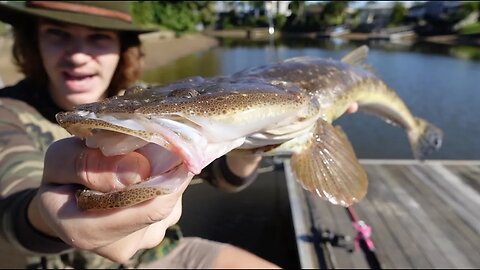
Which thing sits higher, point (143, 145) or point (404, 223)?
point (143, 145)

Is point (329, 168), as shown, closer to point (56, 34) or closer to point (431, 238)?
point (56, 34)

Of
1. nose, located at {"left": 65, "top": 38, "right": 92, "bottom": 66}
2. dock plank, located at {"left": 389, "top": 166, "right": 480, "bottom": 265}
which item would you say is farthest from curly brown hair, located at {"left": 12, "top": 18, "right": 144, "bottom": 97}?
dock plank, located at {"left": 389, "top": 166, "right": 480, "bottom": 265}

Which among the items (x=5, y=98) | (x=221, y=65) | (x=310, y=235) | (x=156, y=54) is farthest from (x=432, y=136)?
(x=156, y=54)

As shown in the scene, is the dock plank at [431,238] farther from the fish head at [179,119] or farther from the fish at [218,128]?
the fish head at [179,119]

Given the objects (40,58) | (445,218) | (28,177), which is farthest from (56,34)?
(445,218)

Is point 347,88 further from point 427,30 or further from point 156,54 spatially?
point 427,30

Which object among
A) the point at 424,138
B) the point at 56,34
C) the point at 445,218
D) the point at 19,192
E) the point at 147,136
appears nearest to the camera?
the point at 147,136

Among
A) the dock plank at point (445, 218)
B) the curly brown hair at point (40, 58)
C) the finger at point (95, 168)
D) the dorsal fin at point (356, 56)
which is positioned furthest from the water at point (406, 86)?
the finger at point (95, 168)

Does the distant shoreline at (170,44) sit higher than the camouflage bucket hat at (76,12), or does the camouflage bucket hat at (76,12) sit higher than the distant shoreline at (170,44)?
the camouflage bucket hat at (76,12)
